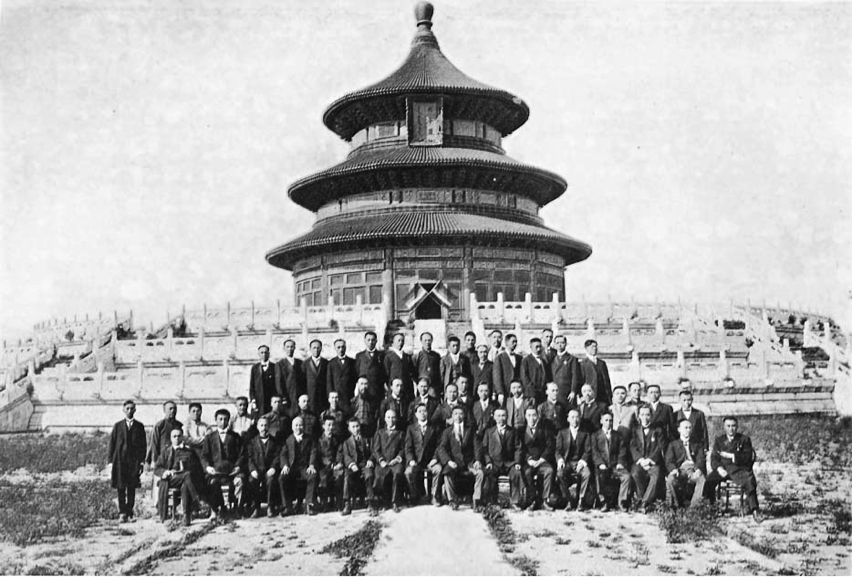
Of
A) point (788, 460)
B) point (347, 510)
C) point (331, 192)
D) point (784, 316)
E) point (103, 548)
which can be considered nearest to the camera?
point (103, 548)

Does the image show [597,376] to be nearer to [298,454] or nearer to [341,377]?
[341,377]

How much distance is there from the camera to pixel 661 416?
11.2 m

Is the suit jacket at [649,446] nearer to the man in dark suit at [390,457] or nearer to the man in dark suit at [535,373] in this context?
the man in dark suit at [535,373]

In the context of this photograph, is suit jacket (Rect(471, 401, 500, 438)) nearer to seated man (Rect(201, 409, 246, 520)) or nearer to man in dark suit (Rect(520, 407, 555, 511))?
man in dark suit (Rect(520, 407, 555, 511))

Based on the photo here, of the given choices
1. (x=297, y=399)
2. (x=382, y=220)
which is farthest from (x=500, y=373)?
(x=382, y=220)

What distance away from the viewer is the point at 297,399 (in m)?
11.9

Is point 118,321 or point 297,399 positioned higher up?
point 118,321

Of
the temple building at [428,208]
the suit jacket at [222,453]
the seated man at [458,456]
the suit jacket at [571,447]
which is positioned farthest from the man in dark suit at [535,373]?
the temple building at [428,208]

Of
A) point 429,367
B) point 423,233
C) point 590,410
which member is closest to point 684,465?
point 590,410

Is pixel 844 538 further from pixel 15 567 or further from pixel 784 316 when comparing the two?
pixel 784 316

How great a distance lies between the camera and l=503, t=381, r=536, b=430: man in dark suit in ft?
37.0

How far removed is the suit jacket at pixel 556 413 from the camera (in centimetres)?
1138

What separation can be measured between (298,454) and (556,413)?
137 inches

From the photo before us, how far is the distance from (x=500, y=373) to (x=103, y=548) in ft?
18.5
